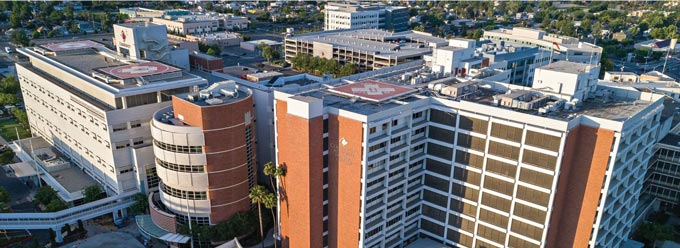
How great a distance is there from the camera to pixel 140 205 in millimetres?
73375

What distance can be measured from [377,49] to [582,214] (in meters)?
Result: 102

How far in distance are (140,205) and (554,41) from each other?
132m

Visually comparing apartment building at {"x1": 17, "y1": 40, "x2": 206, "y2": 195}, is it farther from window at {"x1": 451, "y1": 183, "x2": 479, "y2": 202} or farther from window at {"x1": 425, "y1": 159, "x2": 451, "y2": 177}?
window at {"x1": 451, "y1": 183, "x2": 479, "y2": 202}

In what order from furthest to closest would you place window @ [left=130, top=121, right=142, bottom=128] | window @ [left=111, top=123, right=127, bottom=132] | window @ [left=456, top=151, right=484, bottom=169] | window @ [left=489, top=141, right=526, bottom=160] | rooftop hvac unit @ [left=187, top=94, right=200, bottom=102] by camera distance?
window @ [left=130, top=121, right=142, bottom=128] → window @ [left=111, top=123, right=127, bottom=132] → rooftop hvac unit @ [left=187, top=94, right=200, bottom=102] → window @ [left=456, top=151, right=484, bottom=169] → window @ [left=489, top=141, right=526, bottom=160]

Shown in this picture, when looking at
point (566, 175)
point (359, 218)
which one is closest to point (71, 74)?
point (359, 218)

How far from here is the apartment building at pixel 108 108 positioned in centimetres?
7238

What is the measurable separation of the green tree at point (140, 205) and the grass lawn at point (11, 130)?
51777 mm

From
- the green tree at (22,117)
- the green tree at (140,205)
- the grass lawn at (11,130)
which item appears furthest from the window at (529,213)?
the green tree at (22,117)

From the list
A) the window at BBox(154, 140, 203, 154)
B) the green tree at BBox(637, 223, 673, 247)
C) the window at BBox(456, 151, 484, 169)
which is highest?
the window at BBox(456, 151, 484, 169)

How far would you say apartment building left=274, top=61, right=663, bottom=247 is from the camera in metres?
53.2

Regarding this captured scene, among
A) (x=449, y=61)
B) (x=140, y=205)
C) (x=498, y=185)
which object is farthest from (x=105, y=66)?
(x=498, y=185)

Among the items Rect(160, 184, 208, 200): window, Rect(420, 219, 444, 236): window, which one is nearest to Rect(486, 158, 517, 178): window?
Rect(420, 219, 444, 236): window

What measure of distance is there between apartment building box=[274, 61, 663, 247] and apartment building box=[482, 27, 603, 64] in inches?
2979

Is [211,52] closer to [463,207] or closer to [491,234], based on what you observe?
[463,207]
